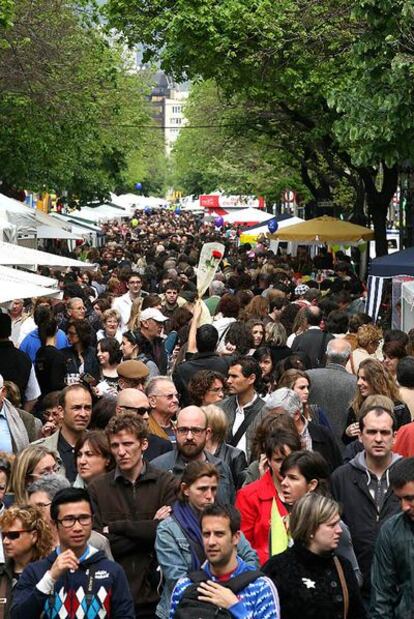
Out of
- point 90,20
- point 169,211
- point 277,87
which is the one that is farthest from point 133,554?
point 169,211

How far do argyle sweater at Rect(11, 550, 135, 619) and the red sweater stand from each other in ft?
4.21

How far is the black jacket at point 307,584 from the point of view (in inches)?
260

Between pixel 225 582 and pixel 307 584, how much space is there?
563 mm

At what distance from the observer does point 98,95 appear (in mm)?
35844

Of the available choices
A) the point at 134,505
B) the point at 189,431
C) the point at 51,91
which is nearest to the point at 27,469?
the point at 134,505

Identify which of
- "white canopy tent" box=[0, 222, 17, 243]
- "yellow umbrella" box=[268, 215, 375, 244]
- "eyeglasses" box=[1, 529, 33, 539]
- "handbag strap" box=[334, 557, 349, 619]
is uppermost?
"white canopy tent" box=[0, 222, 17, 243]

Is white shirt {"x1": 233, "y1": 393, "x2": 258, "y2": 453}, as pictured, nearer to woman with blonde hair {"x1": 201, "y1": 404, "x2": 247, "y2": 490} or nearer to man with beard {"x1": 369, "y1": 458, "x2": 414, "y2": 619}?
woman with blonde hair {"x1": 201, "y1": 404, "x2": 247, "y2": 490}

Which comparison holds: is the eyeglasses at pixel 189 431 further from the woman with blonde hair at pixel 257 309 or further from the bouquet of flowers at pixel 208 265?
the bouquet of flowers at pixel 208 265

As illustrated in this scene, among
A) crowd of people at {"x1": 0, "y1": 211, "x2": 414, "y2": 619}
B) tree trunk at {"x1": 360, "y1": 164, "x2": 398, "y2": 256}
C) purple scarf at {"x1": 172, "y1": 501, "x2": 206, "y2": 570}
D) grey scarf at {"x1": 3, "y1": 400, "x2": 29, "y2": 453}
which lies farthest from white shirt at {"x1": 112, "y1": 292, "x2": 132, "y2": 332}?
purple scarf at {"x1": 172, "y1": 501, "x2": 206, "y2": 570}

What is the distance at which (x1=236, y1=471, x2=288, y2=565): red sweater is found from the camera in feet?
25.4

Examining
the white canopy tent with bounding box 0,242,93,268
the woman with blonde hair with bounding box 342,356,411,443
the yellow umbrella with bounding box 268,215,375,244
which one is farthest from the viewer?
the yellow umbrella with bounding box 268,215,375,244

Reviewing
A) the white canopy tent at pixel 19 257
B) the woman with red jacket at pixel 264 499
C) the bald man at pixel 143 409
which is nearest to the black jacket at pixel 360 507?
the woman with red jacket at pixel 264 499

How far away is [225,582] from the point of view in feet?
20.3

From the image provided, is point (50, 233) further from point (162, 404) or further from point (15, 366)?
point (162, 404)
